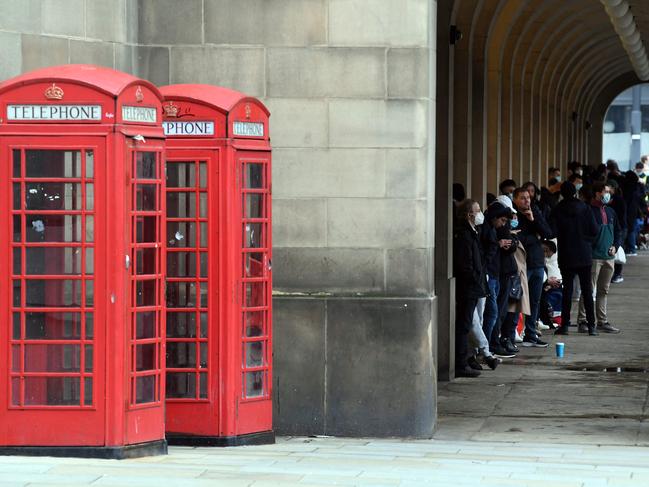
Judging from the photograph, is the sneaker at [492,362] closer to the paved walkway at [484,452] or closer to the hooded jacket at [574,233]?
the paved walkway at [484,452]

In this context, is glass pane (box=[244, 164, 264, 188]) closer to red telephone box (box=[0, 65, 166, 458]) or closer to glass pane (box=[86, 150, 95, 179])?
red telephone box (box=[0, 65, 166, 458])

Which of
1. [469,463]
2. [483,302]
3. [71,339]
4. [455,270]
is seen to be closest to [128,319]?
[71,339]

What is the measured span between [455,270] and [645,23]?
12.2 meters

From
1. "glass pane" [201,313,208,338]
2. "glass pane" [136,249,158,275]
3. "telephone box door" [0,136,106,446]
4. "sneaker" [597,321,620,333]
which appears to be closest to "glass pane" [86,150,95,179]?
"telephone box door" [0,136,106,446]

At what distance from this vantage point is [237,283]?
397 inches

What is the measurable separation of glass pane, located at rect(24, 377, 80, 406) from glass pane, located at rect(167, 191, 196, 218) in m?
1.41

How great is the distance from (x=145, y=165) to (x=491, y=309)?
24.0 feet

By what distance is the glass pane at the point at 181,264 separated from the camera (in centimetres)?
1005

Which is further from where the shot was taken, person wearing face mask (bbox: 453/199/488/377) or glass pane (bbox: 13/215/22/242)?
person wearing face mask (bbox: 453/199/488/377)

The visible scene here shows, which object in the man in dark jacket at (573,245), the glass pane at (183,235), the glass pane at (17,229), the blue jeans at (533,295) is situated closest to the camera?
the glass pane at (17,229)

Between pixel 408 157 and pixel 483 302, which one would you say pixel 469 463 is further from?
pixel 483 302

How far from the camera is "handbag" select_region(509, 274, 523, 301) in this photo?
53.9ft

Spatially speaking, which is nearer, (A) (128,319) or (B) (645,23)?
(A) (128,319)

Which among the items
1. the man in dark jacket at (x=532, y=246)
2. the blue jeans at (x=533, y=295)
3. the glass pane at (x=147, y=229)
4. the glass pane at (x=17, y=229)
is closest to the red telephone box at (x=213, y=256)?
the glass pane at (x=147, y=229)
